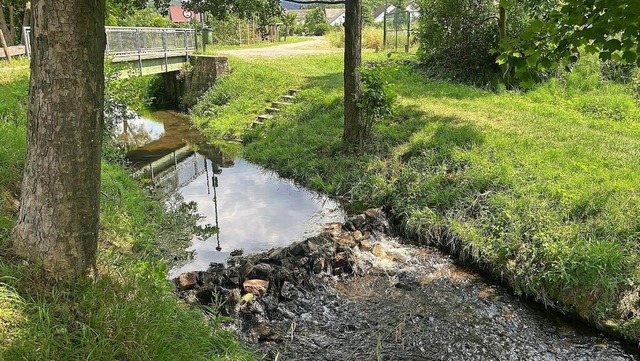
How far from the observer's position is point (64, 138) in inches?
123

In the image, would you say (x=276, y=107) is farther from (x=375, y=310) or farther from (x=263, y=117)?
(x=375, y=310)

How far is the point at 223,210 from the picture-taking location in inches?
335

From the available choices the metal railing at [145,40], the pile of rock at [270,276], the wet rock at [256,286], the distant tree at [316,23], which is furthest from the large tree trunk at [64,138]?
the distant tree at [316,23]

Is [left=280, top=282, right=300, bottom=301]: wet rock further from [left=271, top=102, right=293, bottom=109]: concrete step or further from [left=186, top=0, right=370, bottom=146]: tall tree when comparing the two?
[left=271, top=102, right=293, bottom=109]: concrete step

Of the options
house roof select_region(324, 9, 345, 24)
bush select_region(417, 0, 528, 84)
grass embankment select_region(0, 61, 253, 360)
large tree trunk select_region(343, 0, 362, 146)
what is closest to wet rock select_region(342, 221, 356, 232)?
large tree trunk select_region(343, 0, 362, 146)

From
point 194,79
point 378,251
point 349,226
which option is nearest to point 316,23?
point 194,79

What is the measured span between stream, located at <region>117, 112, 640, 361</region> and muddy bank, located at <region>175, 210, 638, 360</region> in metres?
0.01

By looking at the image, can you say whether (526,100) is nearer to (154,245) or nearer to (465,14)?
(465,14)

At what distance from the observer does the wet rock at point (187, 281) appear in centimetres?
548

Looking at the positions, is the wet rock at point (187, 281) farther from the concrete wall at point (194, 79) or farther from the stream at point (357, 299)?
the concrete wall at point (194, 79)

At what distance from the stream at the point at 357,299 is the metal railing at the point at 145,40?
951 cm

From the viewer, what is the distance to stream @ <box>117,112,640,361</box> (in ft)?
15.6

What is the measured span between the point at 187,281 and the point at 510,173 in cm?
506

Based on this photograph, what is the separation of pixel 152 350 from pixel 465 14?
13754 millimetres
